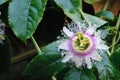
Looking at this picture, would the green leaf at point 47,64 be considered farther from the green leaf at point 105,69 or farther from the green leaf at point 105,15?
the green leaf at point 105,15

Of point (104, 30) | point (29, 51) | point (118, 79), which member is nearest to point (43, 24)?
point (29, 51)

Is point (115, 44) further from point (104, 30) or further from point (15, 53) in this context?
point (15, 53)

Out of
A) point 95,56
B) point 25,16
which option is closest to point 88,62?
point 95,56

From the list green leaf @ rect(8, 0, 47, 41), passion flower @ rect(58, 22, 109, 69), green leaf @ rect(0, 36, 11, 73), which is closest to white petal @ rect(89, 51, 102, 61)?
passion flower @ rect(58, 22, 109, 69)

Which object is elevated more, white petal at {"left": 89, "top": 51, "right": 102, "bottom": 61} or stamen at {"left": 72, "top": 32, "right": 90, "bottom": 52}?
stamen at {"left": 72, "top": 32, "right": 90, "bottom": 52}

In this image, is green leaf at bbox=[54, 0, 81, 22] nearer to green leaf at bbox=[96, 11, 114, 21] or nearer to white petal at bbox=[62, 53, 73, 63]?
white petal at bbox=[62, 53, 73, 63]

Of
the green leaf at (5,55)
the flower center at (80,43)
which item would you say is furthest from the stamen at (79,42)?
the green leaf at (5,55)

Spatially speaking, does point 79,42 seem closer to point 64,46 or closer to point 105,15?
point 64,46

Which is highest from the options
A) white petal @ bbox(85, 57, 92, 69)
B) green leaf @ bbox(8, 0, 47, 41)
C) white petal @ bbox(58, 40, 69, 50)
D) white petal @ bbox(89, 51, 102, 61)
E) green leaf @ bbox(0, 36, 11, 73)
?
green leaf @ bbox(8, 0, 47, 41)
